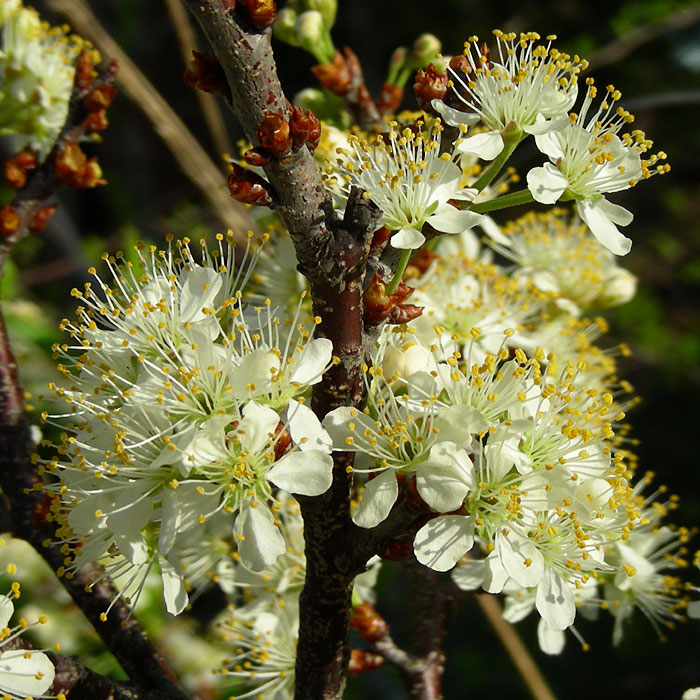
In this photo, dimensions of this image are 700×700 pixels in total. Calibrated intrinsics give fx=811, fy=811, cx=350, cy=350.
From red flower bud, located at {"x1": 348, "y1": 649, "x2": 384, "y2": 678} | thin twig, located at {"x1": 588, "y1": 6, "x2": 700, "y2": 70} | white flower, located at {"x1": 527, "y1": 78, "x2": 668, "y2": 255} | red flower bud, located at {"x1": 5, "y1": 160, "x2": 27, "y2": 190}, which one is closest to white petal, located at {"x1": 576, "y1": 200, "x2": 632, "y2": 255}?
white flower, located at {"x1": 527, "y1": 78, "x2": 668, "y2": 255}

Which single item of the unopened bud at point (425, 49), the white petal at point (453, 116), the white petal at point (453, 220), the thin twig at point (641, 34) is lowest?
the white petal at point (453, 220)

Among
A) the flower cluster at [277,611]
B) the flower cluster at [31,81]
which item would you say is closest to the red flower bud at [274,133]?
the flower cluster at [277,611]

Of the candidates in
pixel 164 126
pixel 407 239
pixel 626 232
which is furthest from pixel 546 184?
pixel 626 232

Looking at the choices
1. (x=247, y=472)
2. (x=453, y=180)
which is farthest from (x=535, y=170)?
(x=247, y=472)

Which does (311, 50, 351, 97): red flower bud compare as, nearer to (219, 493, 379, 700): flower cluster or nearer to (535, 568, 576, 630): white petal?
(219, 493, 379, 700): flower cluster

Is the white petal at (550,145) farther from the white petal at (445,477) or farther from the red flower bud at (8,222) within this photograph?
the red flower bud at (8,222)
